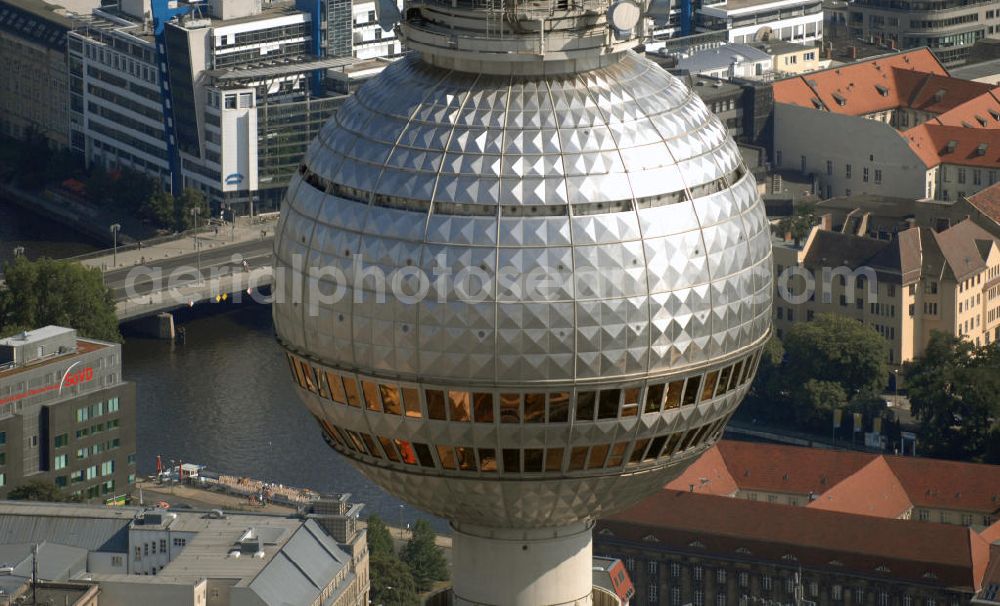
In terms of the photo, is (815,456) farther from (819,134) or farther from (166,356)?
(819,134)

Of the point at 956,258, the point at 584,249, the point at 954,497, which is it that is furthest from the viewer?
the point at 956,258

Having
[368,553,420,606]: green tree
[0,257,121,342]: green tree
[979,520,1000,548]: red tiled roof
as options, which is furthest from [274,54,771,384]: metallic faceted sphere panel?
[0,257,121,342]: green tree

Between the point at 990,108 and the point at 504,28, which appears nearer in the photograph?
the point at 504,28

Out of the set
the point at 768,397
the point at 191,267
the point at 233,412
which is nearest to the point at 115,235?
the point at 191,267

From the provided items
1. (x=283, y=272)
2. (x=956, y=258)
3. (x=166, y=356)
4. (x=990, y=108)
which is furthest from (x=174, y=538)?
(x=990, y=108)

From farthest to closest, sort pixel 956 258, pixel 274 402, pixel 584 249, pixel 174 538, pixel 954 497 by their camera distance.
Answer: pixel 956 258 < pixel 274 402 < pixel 954 497 < pixel 174 538 < pixel 584 249

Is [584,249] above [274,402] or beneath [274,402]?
above
